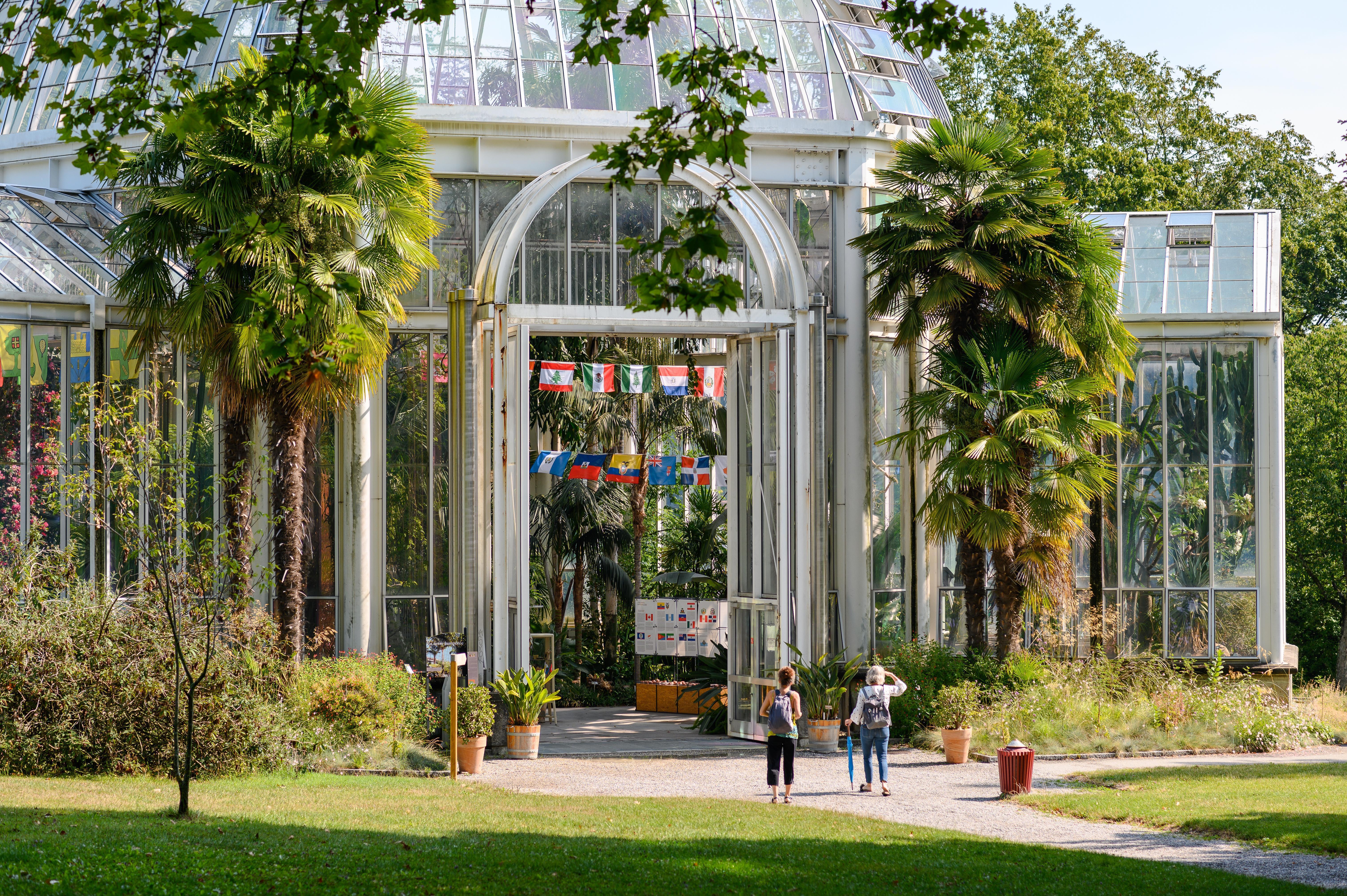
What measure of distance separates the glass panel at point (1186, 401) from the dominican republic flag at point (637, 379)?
7.70 m

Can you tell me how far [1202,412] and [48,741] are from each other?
633 inches

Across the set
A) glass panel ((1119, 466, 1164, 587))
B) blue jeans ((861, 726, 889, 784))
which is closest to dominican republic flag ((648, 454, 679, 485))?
glass panel ((1119, 466, 1164, 587))

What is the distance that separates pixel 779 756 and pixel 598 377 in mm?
8665

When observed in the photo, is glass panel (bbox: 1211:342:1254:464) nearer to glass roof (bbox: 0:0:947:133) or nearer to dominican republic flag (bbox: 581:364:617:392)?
glass roof (bbox: 0:0:947:133)

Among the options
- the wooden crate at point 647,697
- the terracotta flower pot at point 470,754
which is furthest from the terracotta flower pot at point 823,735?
the wooden crate at point 647,697

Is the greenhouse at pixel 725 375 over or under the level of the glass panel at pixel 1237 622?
over

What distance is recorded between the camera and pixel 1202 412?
21.3m

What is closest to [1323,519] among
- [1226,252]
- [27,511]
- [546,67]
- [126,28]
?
[1226,252]

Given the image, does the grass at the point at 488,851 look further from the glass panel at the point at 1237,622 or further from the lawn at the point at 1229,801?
the glass panel at the point at 1237,622

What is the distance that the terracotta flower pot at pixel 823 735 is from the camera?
18141 millimetres

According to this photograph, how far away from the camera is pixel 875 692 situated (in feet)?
48.6

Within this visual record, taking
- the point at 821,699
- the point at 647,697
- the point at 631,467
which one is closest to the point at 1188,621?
the point at 821,699

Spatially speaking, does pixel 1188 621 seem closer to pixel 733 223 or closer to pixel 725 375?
pixel 725 375

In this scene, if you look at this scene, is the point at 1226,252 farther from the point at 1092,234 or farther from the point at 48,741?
the point at 48,741
